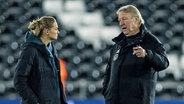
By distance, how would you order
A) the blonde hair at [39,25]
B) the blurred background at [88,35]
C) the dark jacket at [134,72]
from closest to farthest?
the dark jacket at [134,72], the blonde hair at [39,25], the blurred background at [88,35]

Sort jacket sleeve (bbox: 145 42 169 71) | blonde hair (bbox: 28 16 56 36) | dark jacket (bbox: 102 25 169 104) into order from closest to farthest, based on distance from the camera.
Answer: jacket sleeve (bbox: 145 42 169 71)
dark jacket (bbox: 102 25 169 104)
blonde hair (bbox: 28 16 56 36)

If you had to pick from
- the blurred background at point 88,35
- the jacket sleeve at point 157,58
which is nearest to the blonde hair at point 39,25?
the jacket sleeve at point 157,58

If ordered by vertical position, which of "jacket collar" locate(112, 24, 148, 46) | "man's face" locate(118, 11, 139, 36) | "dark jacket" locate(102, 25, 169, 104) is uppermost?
"man's face" locate(118, 11, 139, 36)

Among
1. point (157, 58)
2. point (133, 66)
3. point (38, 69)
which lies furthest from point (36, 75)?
point (157, 58)

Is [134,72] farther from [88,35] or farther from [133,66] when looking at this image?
[88,35]

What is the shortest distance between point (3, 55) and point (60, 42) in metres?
0.76

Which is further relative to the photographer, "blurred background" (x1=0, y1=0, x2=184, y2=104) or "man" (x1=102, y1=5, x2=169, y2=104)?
Result: "blurred background" (x1=0, y1=0, x2=184, y2=104)

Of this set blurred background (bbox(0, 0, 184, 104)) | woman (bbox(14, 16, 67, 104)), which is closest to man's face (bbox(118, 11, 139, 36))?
woman (bbox(14, 16, 67, 104))

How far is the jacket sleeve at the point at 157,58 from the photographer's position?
10.8 feet

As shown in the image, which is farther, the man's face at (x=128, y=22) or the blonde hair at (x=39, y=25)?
the blonde hair at (x=39, y=25)

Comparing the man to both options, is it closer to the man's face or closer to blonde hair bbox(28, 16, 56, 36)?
the man's face

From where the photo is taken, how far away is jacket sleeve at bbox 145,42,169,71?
3.29 meters

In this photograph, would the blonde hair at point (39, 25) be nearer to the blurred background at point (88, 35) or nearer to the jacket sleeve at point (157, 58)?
the jacket sleeve at point (157, 58)

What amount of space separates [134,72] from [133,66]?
0.12ft
